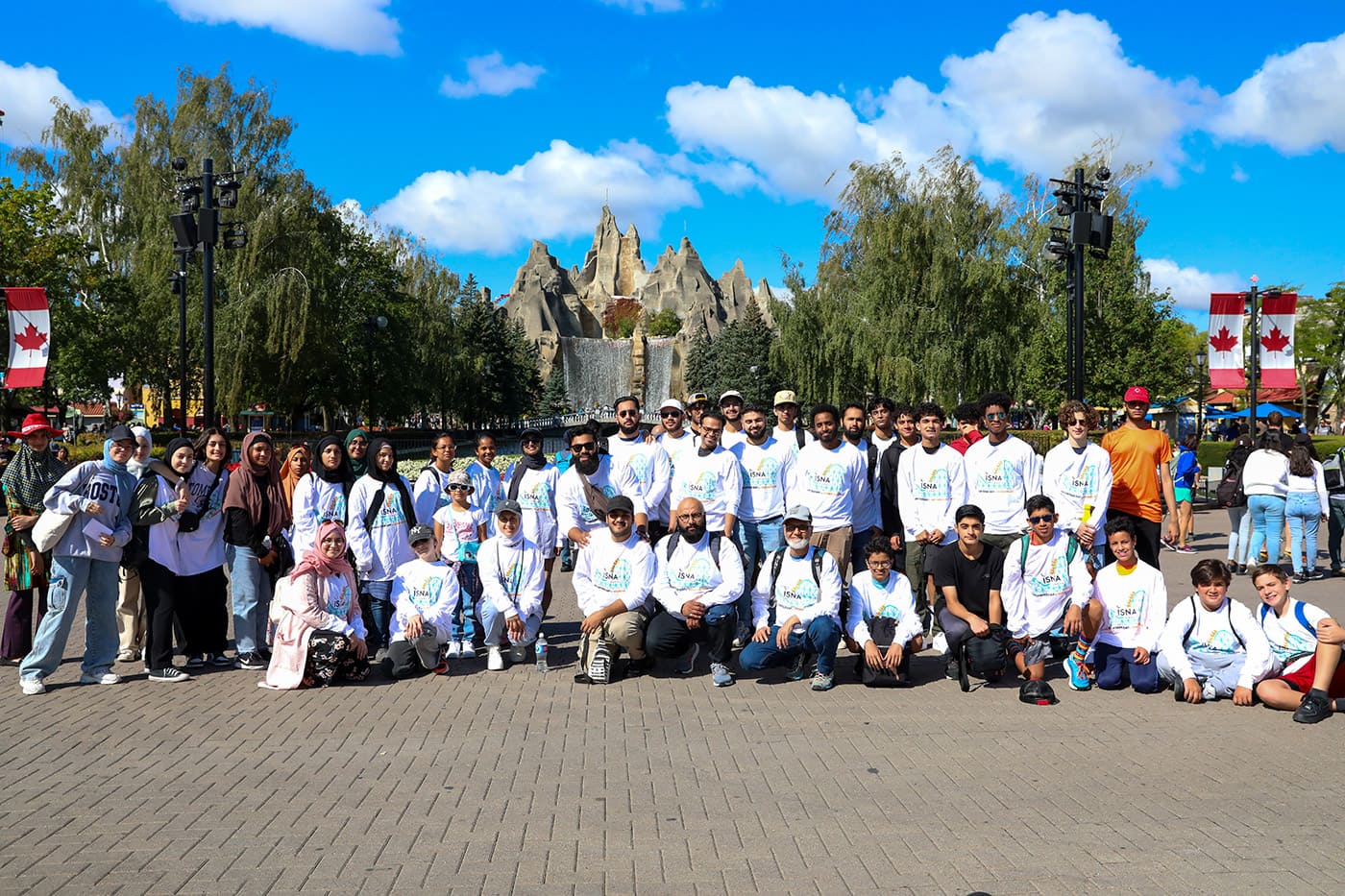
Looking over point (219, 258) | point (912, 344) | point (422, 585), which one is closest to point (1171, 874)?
point (422, 585)

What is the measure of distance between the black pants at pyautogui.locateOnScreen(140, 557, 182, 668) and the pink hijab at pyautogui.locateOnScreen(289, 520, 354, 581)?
91 cm

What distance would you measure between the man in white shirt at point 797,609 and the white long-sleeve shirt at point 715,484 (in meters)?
0.69

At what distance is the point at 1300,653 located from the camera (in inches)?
245

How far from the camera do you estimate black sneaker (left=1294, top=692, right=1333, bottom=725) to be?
5.89m

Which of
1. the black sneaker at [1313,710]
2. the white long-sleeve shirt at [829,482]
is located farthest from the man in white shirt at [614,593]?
the black sneaker at [1313,710]

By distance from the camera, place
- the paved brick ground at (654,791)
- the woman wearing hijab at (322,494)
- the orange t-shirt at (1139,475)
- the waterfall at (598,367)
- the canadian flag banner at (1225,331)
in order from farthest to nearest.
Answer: the waterfall at (598,367)
the canadian flag banner at (1225,331)
the orange t-shirt at (1139,475)
the woman wearing hijab at (322,494)
the paved brick ground at (654,791)

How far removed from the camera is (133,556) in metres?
7.21

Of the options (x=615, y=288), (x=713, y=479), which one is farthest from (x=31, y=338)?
(x=615, y=288)

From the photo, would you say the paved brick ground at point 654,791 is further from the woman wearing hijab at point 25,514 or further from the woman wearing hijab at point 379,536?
the woman wearing hijab at point 379,536

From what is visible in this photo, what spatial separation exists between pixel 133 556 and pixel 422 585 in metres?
1.90

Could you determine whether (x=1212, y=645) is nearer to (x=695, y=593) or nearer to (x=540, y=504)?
(x=695, y=593)

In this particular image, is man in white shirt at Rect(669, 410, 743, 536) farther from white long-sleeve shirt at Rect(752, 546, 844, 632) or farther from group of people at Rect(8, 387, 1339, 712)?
white long-sleeve shirt at Rect(752, 546, 844, 632)

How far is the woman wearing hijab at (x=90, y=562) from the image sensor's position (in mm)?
6832

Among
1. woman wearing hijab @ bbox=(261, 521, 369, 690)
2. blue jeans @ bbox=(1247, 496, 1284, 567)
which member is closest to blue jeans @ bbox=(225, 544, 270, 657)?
woman wearing hijab @ bbox=(261, 521, 369, 690)
